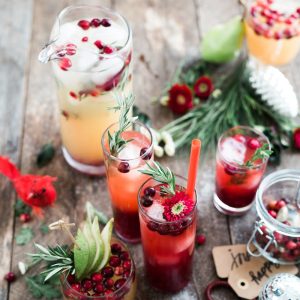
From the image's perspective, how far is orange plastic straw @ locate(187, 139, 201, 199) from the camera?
1.25 m

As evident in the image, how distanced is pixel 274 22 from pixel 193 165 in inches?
32.3

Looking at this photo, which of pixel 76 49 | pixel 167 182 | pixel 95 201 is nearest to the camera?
pixel 167 182

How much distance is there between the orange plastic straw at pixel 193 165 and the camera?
125 cm

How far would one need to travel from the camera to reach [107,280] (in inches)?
54.2

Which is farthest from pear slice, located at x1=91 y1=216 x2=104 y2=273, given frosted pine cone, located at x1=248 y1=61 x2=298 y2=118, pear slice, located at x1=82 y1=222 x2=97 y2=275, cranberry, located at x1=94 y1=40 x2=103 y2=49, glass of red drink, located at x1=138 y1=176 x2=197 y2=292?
frosted pine cone, located at x1=248 y1=61 x2=298 y2=118

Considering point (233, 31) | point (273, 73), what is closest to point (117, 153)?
point (273, 73)

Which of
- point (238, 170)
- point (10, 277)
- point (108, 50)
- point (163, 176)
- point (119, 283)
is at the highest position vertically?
point (108, 50)

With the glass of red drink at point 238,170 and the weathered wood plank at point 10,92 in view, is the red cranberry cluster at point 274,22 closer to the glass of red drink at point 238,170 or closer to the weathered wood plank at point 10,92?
the glass of red drink at point 238,170

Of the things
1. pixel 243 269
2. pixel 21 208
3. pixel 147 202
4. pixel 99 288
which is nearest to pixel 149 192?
pixel 147 202

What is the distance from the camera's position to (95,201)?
5.58 ft

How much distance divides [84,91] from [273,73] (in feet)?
1.96

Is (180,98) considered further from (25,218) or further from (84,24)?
(25,218)

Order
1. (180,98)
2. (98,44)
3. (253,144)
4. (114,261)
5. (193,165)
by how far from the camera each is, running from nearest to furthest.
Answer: (193,165) < (114,261) < (98,44) < (253,144) < (180,98)

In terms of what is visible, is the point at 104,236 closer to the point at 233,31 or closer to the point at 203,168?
the point at 203,168
